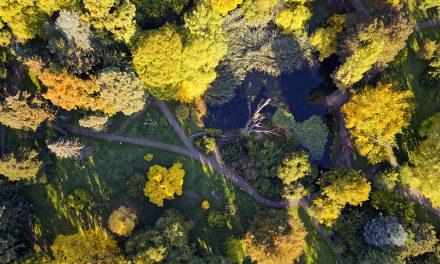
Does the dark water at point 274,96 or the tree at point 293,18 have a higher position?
the tree at point 293,18

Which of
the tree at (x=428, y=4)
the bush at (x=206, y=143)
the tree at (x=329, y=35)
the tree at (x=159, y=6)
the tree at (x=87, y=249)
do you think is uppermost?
the tree at (x=159, y=6)

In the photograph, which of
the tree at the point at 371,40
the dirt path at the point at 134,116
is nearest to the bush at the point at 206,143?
the dirt path at the point at 134,116

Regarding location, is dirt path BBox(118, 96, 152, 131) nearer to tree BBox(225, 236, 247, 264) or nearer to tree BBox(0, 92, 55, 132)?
tree BBox(0, 92, 55, 132)

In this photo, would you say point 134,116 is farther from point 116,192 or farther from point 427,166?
point 427,166

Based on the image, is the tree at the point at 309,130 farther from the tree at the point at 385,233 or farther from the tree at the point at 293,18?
the tree at the point at 385,233

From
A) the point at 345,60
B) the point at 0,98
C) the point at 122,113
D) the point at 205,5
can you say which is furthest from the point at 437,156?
the point at 0,98

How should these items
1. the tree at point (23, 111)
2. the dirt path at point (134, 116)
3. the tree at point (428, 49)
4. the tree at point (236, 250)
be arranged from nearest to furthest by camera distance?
the tree at point (23, 111)
the tree at point (428, 49)
the tree at point (236, 250)
the dirt path at point (134, 116)

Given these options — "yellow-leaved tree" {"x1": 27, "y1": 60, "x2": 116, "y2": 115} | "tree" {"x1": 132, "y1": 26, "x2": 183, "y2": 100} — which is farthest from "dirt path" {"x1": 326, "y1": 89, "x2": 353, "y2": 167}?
"yellow-leaved tree" {"x1": 27, "y1": 60, "x2": 116, "y2": 115}

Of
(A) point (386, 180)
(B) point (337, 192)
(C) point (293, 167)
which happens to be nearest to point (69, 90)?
(C) point (293, 167)
